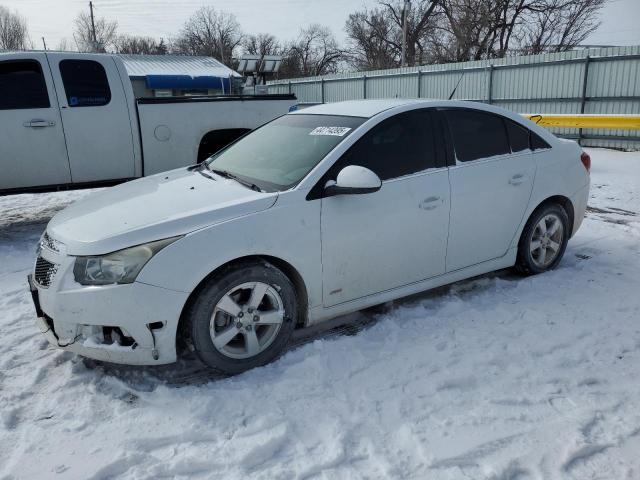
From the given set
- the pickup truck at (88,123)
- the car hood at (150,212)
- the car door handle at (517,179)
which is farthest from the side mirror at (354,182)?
the pickup truck at (88,123)

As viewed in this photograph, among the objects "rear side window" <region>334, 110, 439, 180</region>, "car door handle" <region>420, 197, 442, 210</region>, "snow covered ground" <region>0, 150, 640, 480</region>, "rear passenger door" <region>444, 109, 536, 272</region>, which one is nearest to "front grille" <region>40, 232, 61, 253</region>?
"snow covered ground" <region>0, 150, 640, 480</region>

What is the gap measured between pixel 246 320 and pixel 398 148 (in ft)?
5.50

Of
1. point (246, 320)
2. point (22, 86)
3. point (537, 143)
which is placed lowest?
point (246, 320)

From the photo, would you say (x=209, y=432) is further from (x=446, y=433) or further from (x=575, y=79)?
(x=575, y=79)

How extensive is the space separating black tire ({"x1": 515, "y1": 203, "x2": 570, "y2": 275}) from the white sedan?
2cm

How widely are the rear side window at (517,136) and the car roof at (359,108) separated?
85 cm

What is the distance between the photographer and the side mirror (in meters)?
3.29

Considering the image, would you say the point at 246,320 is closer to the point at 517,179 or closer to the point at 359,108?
the point at 359,108

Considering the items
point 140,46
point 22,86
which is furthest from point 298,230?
point 140,46

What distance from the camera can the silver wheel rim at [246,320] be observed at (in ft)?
10.2

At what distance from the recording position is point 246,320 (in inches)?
125

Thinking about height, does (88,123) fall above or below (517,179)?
above

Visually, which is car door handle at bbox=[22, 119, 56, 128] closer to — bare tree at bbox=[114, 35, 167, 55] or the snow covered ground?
the snow covered ground

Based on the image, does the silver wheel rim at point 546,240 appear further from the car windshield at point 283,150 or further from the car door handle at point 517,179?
the car windshield at point 283,150
